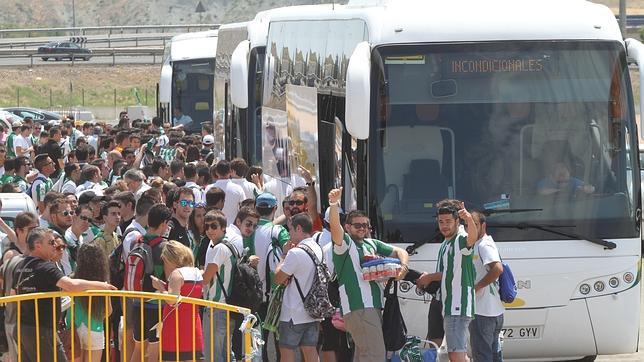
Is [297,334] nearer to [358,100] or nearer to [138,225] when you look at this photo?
[138,225]

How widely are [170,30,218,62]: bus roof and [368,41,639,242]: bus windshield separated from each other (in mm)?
24452

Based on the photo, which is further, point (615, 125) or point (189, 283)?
point (615, 125)

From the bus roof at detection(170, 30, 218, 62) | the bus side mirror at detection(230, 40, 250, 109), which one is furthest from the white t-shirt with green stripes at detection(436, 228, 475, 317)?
the bus roof at detection(170, 30, 218, 62)

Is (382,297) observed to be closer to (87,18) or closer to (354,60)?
(354,60)

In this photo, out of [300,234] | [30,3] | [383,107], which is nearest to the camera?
[300,234]

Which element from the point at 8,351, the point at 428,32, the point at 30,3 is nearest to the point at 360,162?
the point at 428,32

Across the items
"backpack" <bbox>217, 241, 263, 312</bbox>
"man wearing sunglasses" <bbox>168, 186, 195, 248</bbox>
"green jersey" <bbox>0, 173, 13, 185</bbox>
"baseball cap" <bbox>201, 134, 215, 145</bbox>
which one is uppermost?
"man wearing sunglasses" <bbox>168, 186, 195, 248</bbox>

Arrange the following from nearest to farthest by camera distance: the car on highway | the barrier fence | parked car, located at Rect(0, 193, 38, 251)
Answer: the barrier fence
parked car, located at Rect(0, 193, 38, 251)
the car on highway

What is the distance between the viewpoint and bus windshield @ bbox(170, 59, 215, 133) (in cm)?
3591

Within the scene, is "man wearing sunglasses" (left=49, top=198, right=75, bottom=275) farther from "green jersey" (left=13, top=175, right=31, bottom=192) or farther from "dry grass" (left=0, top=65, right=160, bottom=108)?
"dry grass" (left=0, top=65, right=160, bottom=108)

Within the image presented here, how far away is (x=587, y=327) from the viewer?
12.1m

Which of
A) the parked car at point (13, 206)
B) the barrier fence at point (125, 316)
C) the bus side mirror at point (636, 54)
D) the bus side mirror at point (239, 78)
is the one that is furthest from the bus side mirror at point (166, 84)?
the barrier fence at point (125, 316)

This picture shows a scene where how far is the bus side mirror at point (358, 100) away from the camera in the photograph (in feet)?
37.5

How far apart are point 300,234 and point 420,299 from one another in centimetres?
150
